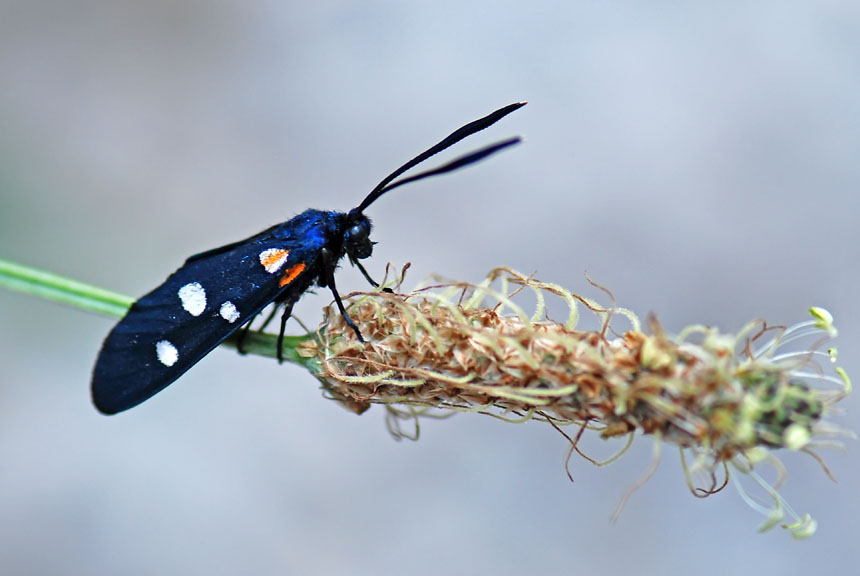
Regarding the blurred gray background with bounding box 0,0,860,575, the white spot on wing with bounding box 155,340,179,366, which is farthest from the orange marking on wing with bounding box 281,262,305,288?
the blurred gray background with bounding box 0,0,860,575

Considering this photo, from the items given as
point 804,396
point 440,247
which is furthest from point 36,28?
point 804,396

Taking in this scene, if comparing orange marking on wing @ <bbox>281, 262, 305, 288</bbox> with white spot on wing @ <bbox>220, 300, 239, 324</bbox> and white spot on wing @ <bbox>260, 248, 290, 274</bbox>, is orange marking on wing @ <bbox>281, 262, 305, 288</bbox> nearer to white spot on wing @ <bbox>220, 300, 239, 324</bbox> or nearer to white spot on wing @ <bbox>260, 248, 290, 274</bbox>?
white spot on wing @ <bbox>260, 248, 290, 274</bbox>

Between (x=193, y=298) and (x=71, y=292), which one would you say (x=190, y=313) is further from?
(x=71, y=292)

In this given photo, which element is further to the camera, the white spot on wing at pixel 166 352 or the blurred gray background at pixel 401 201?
the blurred gray background at pixel 401 201

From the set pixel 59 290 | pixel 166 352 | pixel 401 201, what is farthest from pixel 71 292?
pixel 401 201

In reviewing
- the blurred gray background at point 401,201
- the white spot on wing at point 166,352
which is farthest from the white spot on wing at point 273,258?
the blurred gray background at point 401,201

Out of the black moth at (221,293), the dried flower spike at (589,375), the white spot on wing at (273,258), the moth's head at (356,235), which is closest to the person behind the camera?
the dried flower spike at (589,375)

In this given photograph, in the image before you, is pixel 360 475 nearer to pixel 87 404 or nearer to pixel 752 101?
pixel 87 404

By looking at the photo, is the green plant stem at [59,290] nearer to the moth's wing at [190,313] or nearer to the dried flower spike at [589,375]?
the moth's wing at [190,313]
